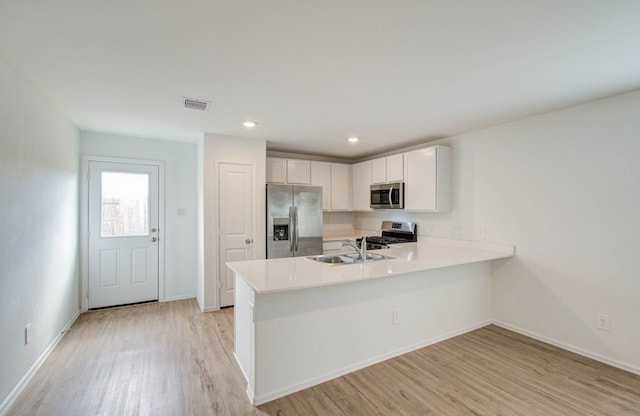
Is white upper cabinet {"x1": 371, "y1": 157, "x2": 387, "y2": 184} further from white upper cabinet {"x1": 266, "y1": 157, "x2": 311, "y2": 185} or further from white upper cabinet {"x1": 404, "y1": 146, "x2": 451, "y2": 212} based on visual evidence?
white upper cabinet {"x1": 266, "y1": 157, "x2": 311, "y2": 185}

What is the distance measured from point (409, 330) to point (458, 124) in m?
2.36

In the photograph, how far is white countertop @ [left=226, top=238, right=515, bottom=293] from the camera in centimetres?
212

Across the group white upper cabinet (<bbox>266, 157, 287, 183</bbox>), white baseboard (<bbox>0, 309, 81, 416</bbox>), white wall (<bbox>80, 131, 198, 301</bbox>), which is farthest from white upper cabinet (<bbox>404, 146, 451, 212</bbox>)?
white baseboard (<bbox>0, 309, 81, 416</bbox>)

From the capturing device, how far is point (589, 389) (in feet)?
7.37

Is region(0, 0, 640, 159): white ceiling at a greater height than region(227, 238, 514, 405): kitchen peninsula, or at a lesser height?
greater

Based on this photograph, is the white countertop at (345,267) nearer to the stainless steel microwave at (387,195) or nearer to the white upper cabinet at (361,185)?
the stainless steel microwave at (387,195)

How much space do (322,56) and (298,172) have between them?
119 inches

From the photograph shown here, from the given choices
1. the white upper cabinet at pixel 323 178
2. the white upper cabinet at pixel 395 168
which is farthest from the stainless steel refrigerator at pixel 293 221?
the white upper cabinet at pixel 395 168

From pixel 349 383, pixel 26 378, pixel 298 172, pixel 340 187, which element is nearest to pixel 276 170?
pixel 298 172

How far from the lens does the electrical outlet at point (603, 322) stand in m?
2.61

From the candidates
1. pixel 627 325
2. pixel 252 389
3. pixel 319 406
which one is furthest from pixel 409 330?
pixel 627 325

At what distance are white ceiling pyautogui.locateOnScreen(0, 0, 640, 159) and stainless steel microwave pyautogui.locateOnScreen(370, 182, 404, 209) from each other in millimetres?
1323

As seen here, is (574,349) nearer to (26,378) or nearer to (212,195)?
(212,195)

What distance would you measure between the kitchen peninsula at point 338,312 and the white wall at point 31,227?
1.55 meters
